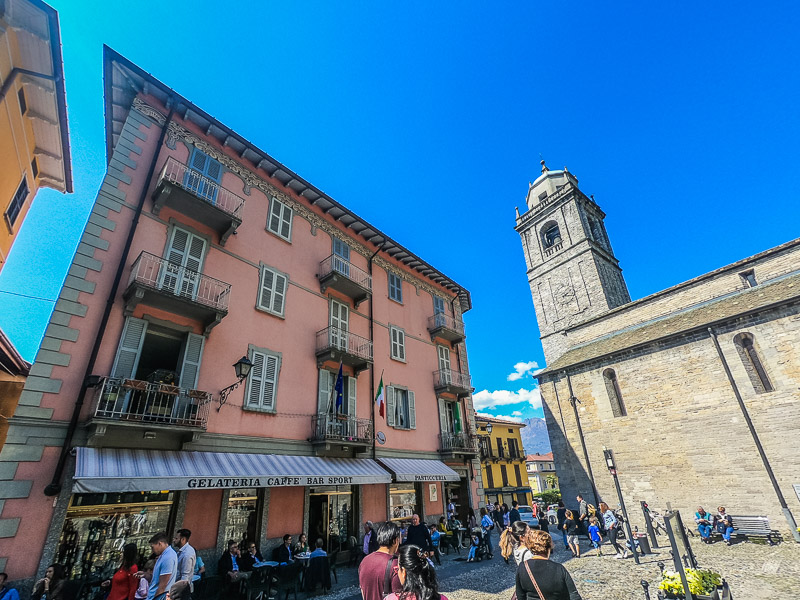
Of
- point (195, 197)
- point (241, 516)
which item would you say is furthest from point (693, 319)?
point (195, 197)

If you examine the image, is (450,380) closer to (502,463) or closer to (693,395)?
(693,395)

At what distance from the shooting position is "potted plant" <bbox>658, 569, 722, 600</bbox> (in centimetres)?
587

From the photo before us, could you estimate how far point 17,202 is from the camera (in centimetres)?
1192

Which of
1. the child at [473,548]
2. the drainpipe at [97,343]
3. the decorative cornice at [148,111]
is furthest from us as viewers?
the child at [473,548]

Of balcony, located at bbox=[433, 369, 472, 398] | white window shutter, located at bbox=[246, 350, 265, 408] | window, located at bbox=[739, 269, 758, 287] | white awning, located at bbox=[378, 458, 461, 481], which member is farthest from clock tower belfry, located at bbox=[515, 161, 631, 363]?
white window shutter, located at bbox=[246, 350, 265, 408]

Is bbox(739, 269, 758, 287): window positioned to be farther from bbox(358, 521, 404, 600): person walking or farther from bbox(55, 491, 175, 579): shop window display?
bbox(55, 491, 175, 579): shop window display

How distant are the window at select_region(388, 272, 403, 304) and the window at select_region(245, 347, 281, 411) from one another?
711 cm

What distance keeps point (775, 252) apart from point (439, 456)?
21.3 meters

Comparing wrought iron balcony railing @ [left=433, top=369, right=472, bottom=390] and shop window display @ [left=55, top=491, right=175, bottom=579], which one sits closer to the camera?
shop window display @ [left=55, top=491, right=175, bottom=579]

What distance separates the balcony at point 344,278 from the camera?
14.1 metres

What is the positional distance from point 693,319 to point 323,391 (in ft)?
63.9

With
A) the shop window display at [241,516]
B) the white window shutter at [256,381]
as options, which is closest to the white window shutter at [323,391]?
the white window shutter at [256,381]

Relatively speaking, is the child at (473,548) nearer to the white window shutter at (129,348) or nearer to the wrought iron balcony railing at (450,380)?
the wrought iron balcony railing at (450,380)

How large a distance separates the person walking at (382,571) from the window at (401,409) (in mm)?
10986
